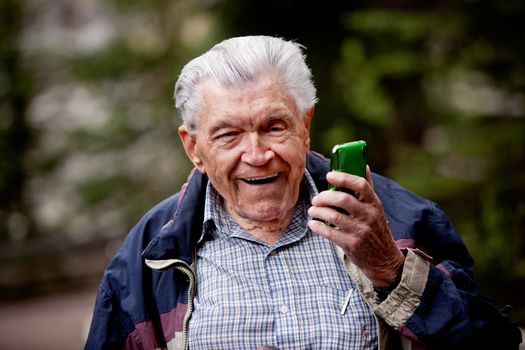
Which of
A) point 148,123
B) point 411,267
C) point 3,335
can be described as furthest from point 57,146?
point 411,267

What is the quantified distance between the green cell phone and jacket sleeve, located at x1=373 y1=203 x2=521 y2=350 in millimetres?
334

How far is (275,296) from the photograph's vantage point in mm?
2283

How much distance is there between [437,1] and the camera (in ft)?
19.9

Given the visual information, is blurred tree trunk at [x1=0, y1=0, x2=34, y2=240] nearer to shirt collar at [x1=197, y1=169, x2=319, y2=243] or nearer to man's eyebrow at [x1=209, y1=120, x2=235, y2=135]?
shirt collar at [x1=197, y1=169, x2=319, y2=243]

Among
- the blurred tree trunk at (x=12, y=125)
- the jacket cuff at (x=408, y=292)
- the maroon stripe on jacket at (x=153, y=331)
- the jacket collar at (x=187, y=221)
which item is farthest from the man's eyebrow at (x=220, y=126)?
the blurred tree trunk at (x=12, y=125)

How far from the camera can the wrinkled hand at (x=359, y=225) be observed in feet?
6.18

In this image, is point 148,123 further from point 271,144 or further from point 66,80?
point 271,144

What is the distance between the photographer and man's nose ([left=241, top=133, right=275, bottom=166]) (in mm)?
2275

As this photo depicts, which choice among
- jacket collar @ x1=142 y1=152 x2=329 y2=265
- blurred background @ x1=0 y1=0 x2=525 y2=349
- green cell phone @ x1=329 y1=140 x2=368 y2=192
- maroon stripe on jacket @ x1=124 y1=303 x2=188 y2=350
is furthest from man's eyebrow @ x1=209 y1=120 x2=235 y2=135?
blurred background @ x1=0 y1=0 x2=525 y2=349

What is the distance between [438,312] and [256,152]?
833 mm

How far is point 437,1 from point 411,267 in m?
4.65

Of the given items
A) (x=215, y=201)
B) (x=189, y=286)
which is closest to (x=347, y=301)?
(x=189, y=286)

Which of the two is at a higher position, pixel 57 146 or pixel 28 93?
pixel 28 93

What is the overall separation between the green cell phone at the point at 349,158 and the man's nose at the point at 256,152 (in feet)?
1.18
